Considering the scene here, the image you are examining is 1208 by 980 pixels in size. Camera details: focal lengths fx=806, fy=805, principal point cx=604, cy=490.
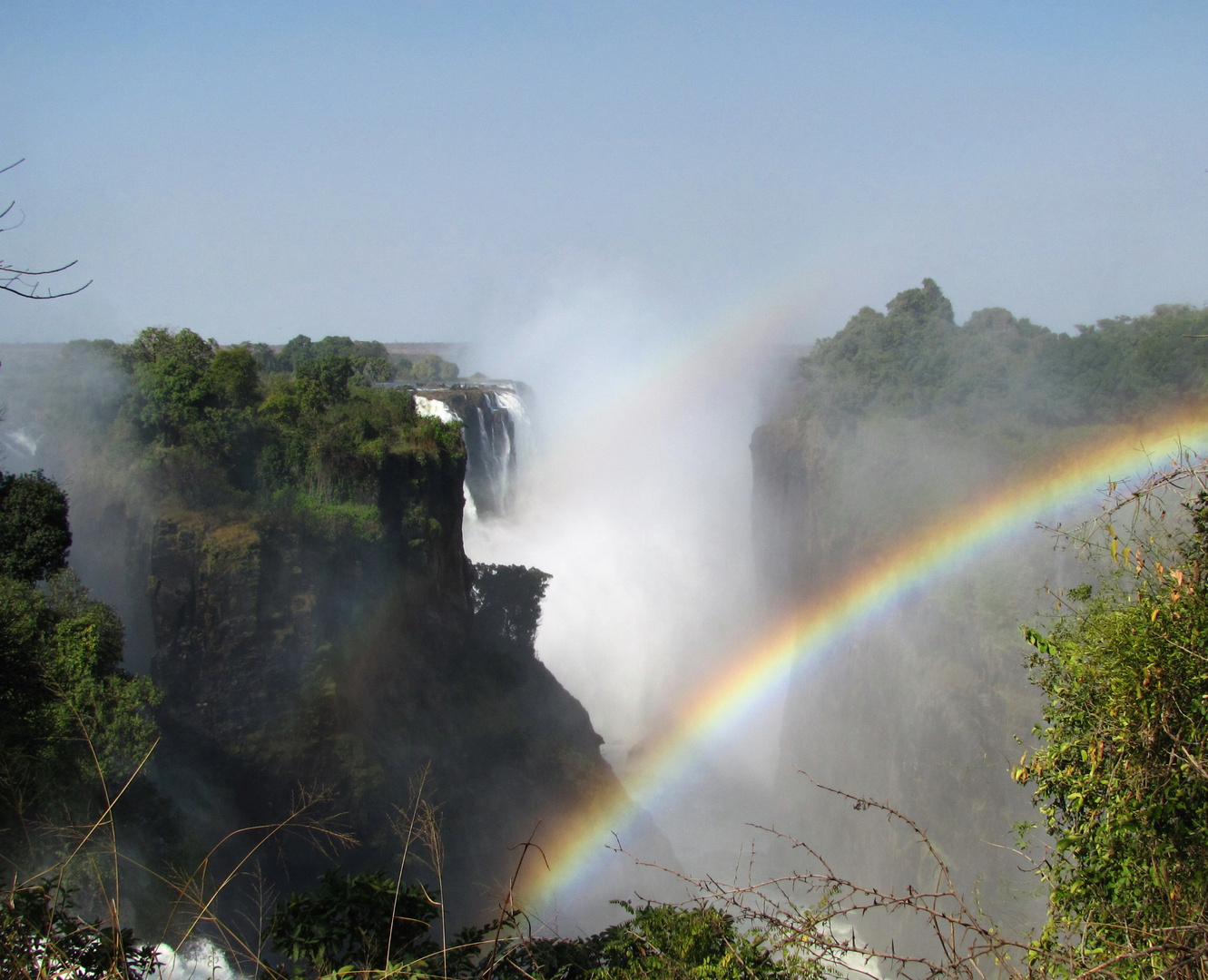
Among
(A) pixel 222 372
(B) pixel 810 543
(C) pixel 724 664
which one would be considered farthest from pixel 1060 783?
(C) pixel 724 664

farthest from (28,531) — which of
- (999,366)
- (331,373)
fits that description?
(999,366)

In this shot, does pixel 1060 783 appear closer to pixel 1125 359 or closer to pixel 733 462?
pixel 1125 359

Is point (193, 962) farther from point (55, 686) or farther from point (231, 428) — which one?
point (231, 428)

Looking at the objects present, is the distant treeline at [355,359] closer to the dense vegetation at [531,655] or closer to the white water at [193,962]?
the dense vegetation at [531,655]

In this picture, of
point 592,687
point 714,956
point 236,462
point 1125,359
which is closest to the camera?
point 714,956

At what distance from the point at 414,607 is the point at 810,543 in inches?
710

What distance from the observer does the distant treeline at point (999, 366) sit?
29.1 metres

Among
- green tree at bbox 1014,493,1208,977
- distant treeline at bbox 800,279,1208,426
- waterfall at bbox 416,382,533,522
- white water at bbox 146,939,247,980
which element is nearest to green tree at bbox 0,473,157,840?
white water at bbox 146,939,247,980

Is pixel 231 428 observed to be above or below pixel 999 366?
below

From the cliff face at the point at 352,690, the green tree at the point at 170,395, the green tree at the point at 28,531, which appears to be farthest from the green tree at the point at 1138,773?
the green tree at the point at 170,395

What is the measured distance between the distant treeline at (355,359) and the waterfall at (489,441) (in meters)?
4.52

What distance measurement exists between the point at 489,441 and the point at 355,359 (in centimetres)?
662

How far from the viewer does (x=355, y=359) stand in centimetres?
3422

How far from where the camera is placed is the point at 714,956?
20.1ft
